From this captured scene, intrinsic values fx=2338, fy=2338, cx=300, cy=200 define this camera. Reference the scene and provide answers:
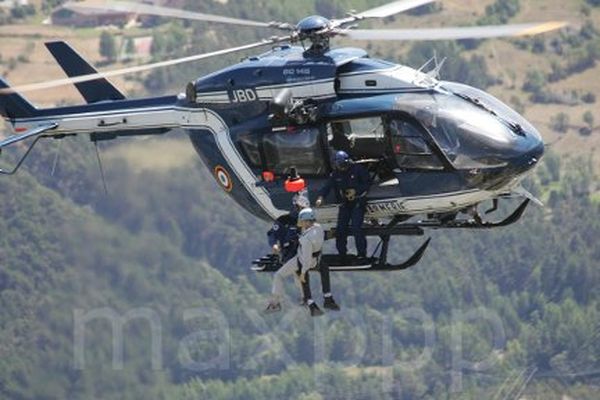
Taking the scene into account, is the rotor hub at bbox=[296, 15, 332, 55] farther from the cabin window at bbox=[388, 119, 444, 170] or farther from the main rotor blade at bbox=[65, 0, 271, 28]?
the cabin window at bbox=[388, 119, 444, 170]

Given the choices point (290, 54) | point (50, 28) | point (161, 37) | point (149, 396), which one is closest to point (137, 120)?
point (290, 54)

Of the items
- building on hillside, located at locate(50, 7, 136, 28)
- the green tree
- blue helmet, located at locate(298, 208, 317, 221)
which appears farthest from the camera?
building on hillside, located at locate(50, 7, 136, 28)

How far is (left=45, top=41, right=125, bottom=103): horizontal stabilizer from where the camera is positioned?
1359 inches

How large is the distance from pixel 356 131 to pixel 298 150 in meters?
1.43

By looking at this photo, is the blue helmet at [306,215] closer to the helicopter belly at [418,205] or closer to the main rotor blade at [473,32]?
the helicopter belly at [418,205]

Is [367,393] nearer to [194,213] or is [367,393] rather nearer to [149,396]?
[194,213]

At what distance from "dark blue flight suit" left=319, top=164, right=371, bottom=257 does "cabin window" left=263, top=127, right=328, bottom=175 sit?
0.92 ft

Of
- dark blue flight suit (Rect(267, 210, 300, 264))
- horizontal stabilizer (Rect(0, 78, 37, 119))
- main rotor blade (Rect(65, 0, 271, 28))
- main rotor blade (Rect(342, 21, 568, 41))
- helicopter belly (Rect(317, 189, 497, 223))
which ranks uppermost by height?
main rotor blade (Rect(65, 0, 271, 28))

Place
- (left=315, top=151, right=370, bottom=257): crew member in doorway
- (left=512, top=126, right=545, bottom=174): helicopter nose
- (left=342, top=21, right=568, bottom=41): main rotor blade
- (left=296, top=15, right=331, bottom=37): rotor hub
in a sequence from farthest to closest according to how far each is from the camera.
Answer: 1. (left=296, top=15, right=331, bottom=37): rotor hub
2. (left=315, top=151, right=370, bottom=257): crew member in doorway
3. (left=512, top=126, right=545, bottom=174): helicopter nose
4. (left=342, top=21, right=568, bottom=41): main rotor blade

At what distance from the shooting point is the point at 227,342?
70625mm

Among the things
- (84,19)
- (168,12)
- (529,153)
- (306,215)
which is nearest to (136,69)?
(168,12)

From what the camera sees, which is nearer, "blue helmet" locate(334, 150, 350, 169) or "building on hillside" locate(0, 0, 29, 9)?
"blue helmet" locate(334, 150, 350, 169)

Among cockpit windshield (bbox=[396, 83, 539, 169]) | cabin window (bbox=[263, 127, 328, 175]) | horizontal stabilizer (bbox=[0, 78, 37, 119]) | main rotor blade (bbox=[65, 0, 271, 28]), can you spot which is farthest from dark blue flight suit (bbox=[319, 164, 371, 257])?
horizontal stabilizer (bbox=[0, 78, 37, 119])

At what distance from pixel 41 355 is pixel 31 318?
9.41 ft
